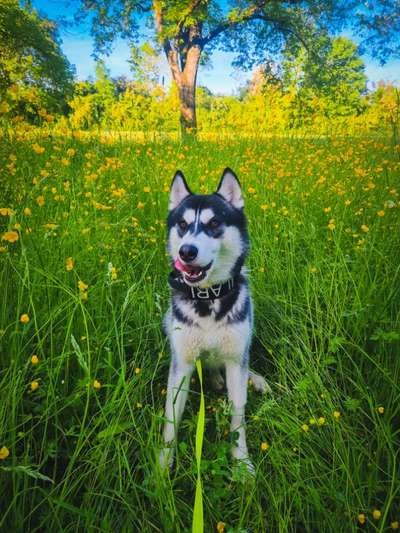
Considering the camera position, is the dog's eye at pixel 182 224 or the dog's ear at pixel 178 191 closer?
the dog's eye at pixel 182 224

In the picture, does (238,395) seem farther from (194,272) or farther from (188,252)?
(188,252)

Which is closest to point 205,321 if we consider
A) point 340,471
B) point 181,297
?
point 181,297

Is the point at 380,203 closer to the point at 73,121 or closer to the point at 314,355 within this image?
the point at 314,355

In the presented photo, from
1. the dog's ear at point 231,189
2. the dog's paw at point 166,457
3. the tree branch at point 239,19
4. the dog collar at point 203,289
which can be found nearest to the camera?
the dog's paw at point 166,457

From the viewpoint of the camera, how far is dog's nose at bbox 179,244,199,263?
63.6 inches

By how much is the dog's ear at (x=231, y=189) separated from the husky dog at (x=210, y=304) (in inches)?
0.6

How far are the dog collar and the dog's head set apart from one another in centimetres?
3

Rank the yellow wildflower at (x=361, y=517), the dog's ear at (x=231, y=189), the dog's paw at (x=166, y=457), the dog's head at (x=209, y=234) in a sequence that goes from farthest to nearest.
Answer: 1. the dog's ear at (x=231, y=189)
2. the dog's head at (x=209, y=234)
3. the dog's paw at (x=166, y=457)
4. the yellow wildflower at (x=361, y=517)

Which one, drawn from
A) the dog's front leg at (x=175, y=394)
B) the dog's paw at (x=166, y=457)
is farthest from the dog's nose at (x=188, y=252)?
the dog's paw at (x=166, y=457)

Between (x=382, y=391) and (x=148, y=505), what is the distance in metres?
1.23

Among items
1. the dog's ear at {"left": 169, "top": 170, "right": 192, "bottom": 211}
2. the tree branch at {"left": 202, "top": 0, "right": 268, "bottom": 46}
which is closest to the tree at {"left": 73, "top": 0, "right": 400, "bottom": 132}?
the tree branch at {"left": 202, "top": 0, "right": 268, "bottom": 46}

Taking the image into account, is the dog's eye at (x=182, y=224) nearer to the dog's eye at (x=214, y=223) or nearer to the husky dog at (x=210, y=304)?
the husky dog at (x=210, y=304)

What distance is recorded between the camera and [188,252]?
1.62m

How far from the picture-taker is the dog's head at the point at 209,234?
167 centimetres
